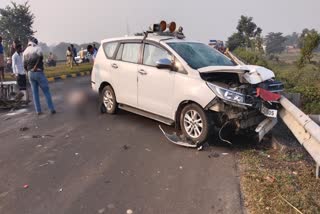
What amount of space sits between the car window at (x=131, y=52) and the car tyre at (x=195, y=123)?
6.03 feet

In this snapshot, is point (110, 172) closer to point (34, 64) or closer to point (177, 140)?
point (177, 140)

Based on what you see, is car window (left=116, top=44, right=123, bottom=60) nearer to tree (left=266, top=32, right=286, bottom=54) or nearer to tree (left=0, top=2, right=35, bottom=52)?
tree (left=0, top=2, right=35, bottom=52)

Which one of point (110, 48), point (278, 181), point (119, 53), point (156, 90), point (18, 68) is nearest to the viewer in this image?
point (278, 181)

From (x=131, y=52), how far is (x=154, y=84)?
1.17 m

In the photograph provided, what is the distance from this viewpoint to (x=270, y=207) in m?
3.67

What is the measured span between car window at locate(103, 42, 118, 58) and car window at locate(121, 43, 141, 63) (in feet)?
1.31

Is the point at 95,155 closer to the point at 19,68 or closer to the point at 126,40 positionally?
the point at 126,40

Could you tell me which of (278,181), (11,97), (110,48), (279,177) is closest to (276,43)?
(11,97)

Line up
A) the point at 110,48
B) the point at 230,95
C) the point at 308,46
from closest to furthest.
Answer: the point at 230,95, the point at 110,48, the point at 308,46

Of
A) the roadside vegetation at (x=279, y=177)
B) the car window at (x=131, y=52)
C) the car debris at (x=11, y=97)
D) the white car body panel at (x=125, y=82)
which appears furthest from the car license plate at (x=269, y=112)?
the car debris at (x=11, y=97)

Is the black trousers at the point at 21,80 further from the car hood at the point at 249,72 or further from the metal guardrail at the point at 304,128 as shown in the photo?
the metal guardrail at the point at 304,128

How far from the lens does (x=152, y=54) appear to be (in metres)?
6.77

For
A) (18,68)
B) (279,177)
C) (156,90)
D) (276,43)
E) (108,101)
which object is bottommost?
(276,43)

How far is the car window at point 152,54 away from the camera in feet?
21.4
